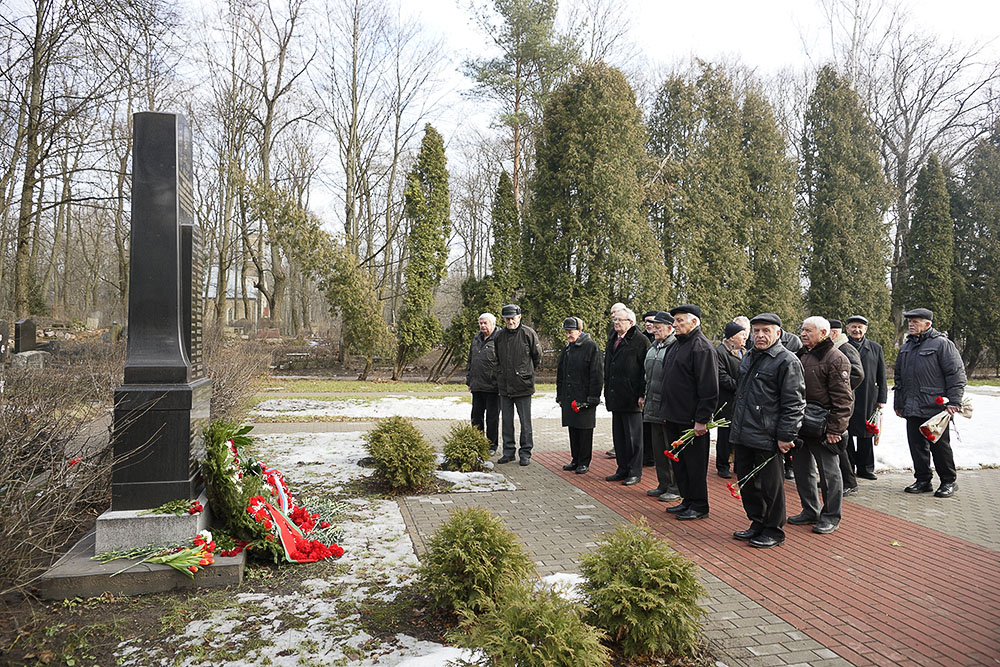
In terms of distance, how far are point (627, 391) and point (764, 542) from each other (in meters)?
2.64

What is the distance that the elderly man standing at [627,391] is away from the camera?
7613 millimetres

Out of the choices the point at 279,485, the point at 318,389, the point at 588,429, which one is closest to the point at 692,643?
the point at 279,485

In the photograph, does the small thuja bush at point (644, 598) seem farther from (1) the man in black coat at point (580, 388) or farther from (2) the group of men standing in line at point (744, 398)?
(1) the man in black coat at point (580, 388)

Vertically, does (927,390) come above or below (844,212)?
below

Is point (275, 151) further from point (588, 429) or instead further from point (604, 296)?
point (588, 429)

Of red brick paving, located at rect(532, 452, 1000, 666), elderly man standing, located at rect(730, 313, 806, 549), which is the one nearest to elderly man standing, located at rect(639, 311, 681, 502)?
red brick paving, located at rect(532, 452, 1000, 666)

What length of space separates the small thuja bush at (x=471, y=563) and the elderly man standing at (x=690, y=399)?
2.70 m

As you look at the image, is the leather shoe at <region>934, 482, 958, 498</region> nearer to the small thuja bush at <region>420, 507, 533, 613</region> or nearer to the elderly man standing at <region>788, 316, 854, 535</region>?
the elderly man standing at <region>788, 316, 854, 535</region>

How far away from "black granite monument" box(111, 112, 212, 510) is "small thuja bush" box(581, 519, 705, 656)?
10.2ft

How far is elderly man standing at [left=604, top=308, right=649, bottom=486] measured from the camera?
25.0ft

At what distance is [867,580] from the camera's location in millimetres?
4621

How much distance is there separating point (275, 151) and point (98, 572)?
107ft

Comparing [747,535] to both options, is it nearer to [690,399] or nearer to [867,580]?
[867,580]

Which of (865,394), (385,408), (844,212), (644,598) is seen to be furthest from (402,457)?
(844,212)
